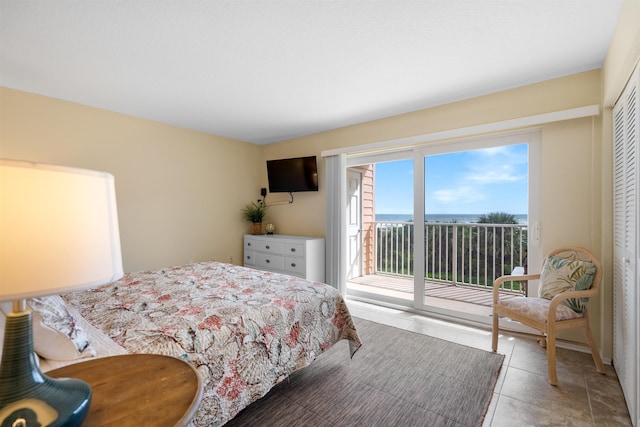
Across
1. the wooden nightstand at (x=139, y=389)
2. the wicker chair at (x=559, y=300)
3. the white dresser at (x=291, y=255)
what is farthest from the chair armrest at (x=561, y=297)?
the white dresser at (x=291, y=255)

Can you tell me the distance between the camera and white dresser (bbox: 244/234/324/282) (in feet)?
12.9

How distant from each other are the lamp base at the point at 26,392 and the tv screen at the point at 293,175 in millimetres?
3721

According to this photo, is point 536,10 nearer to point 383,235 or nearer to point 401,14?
point 401,14

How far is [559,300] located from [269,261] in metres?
3.34

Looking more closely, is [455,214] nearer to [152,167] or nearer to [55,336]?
[55,336]

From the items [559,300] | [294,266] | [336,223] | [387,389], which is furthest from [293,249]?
[559,300]

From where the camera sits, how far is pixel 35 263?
60cm

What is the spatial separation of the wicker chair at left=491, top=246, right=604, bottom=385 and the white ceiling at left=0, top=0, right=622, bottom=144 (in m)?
1.62

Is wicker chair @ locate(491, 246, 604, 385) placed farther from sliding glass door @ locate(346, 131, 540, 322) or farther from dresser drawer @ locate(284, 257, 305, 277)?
dresser drawer @ locate(284, 257, 305, 277)

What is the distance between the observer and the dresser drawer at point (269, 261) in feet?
13.6

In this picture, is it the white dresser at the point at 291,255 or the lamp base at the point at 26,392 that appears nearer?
the lamp base at the point at 26,392

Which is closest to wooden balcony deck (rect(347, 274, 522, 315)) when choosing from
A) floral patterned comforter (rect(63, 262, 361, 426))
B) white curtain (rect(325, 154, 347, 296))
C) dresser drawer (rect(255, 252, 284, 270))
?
white curtain (rect(325, 154, 347, 296))

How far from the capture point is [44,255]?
24.0 inches

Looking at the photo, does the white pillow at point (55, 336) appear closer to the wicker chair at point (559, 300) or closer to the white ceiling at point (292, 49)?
the white ceiling at point (292, 49)
